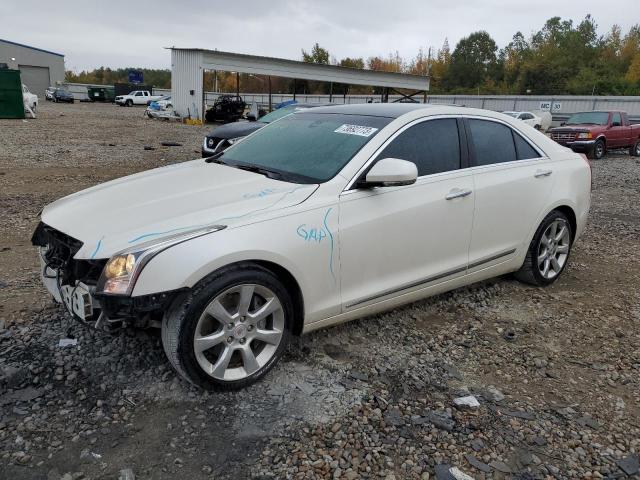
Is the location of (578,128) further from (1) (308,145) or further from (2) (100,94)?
(2) (100,94)

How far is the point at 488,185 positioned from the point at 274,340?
6.94ft

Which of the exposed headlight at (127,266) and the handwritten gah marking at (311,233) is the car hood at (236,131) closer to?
the handwritten gah marking at (311,233)

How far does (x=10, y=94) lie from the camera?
73.5 feet

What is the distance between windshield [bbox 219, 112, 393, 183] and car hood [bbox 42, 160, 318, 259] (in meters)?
0.20

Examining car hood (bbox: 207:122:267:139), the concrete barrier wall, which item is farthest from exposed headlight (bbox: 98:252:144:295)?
the concrete barrier wall

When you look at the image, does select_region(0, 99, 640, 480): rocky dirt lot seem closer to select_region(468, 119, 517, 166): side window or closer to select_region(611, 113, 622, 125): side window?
select_region(468, 119, 517, 166): side window

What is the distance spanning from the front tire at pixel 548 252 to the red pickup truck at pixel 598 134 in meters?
14.0

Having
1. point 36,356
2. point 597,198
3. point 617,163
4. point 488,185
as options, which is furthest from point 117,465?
point 617,163

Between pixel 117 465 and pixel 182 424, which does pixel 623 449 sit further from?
pixel 117 465

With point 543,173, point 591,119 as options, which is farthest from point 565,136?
point 543,173

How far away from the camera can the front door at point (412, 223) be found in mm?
3332

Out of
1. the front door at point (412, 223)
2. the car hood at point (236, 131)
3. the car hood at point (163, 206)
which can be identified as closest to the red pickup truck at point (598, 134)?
the car hood at point (236, 131)

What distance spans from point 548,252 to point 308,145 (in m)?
2.53

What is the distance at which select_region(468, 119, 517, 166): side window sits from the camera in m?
4.19
